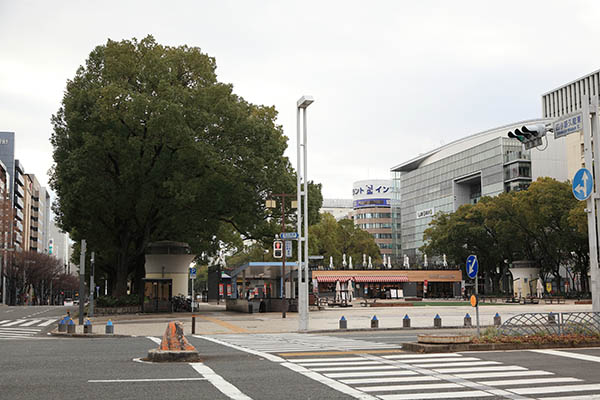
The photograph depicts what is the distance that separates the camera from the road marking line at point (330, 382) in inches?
395

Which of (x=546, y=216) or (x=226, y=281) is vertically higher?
(x=546, y=216)

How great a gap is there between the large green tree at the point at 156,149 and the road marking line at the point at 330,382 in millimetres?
26328

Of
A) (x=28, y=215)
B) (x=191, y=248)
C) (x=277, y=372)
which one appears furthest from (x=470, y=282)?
(x=28, y=215)

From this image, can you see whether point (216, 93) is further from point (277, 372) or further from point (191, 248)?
point (277, 372)

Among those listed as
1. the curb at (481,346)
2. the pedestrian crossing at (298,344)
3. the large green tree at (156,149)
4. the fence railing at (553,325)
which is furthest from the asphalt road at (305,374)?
the large green tree at (156,149)

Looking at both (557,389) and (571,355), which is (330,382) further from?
(571,355)

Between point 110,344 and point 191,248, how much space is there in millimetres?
34034

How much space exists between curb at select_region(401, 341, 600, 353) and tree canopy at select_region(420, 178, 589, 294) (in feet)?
142

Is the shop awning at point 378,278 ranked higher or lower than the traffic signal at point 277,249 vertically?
lower

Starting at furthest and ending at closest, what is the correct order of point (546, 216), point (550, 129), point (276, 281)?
1. point (546, 216)
2. point (276, 281)
3. point (550, 129)

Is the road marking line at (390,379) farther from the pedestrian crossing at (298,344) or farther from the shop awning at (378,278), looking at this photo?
the shop awning at (378,278)

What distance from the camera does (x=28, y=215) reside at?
6102 inches

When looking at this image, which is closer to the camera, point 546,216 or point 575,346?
point 575,346

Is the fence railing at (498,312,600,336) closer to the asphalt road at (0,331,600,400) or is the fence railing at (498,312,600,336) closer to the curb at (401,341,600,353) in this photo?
the curb at (401,341,600,353)
